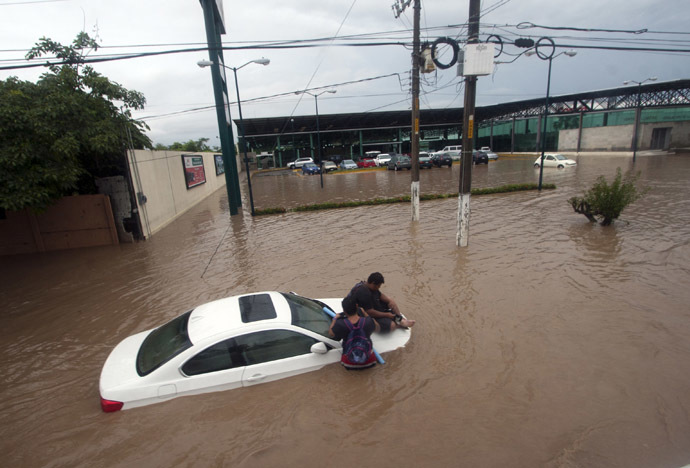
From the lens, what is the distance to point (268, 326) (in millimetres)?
3961

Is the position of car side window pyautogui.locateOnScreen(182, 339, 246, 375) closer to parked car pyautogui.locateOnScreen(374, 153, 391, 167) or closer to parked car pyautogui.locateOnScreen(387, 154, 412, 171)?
parked car pyautogui.locateOnScreen(387, 154, 412, 171)

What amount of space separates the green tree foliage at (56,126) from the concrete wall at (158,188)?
1071 millimetres

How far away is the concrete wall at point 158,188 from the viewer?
12362 mm

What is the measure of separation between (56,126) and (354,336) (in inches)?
378

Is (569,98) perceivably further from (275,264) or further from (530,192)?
(275,264)

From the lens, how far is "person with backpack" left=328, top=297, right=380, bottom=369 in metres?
4.18

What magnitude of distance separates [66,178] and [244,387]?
806cm

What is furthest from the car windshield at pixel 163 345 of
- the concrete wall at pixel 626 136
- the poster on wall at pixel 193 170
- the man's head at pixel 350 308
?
the concrete wall at pixel 626 136

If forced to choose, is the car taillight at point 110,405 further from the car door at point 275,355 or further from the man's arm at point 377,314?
the man's arm at point 377,314

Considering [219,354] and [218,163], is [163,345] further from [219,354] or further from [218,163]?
[218,163]

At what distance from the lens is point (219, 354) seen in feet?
12.7

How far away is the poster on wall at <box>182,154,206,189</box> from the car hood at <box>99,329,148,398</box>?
56.5 feet

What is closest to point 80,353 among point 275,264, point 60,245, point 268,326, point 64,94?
point 268,326

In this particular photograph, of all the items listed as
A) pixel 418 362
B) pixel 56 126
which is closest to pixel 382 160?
pixel 56 126
